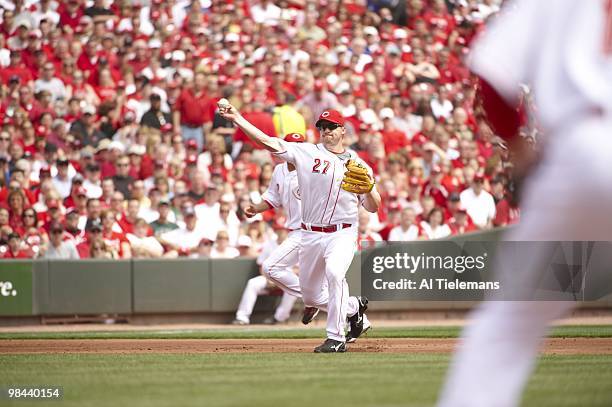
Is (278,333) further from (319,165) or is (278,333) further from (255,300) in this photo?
(319,165)

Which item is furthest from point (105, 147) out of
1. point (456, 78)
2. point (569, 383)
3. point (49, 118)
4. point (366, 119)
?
point (569, 383)

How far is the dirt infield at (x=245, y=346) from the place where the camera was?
31.1 feet

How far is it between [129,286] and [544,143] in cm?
1059

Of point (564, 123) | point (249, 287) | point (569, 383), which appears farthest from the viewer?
point (249, 287)

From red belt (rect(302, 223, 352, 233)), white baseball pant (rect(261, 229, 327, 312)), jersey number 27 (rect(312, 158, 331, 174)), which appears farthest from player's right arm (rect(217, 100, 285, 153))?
white baseball pant (rect(261, 229, 327, 312))

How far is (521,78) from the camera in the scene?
386cm

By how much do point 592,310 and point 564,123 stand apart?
1107cm

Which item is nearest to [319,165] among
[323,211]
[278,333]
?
[323,211]

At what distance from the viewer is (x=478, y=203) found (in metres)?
15.5

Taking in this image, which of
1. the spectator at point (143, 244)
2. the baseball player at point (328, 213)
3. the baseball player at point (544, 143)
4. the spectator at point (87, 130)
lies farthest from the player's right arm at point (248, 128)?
the spectator at point (87, 130)

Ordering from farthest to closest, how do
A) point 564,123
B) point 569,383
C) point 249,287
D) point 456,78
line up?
point 456,78 → point 249,287 → point 569,383 → point 564,123

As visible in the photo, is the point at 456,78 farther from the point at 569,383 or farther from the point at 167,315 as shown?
the point at 569,383

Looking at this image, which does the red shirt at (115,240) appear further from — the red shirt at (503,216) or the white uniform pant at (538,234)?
the white uniform pant at (538,234)

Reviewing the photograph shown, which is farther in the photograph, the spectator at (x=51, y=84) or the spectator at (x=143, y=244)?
the spectator at (x=51, y=84)
